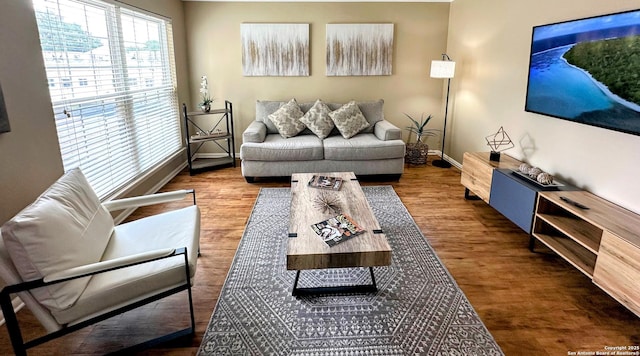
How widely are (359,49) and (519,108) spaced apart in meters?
2.44

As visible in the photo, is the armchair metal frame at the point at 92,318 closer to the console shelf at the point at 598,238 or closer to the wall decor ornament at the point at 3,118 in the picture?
the wall decor ornament at the point at 3,118

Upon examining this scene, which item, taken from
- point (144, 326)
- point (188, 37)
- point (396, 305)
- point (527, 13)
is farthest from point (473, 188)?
point (188, 37)

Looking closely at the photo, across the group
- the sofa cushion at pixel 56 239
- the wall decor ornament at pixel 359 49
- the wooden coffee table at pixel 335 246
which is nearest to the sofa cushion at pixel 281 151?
the wooden coffee table at pixel 335 246

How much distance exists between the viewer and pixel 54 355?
1.94m

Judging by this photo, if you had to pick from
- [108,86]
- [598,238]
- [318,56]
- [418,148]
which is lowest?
[598,238]

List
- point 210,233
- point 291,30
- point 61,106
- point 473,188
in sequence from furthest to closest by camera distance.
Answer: point 291,30 < point 473,188 < point 210,233 < point 61,106

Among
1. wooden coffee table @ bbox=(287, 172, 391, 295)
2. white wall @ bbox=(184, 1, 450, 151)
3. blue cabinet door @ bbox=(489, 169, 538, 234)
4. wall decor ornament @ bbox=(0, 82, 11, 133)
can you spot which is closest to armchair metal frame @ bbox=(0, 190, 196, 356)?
wooden coffee table @ bbox=(287, 172, 391, 295)

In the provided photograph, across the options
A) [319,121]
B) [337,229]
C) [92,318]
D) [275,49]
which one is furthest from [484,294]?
[275,49]

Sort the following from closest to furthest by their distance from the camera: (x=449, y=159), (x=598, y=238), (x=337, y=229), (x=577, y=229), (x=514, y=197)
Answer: (x=337, y=229), (x=598, y=238), (x=577, y=229), (x=514, y=197), (x=449, y=159)

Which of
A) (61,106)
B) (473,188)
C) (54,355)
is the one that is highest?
(61,106)

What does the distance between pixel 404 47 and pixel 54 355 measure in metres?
5.17

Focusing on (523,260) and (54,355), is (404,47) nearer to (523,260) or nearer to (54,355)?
(523,260)

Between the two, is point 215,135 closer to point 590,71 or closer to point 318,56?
point 318,56

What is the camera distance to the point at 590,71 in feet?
8.97
